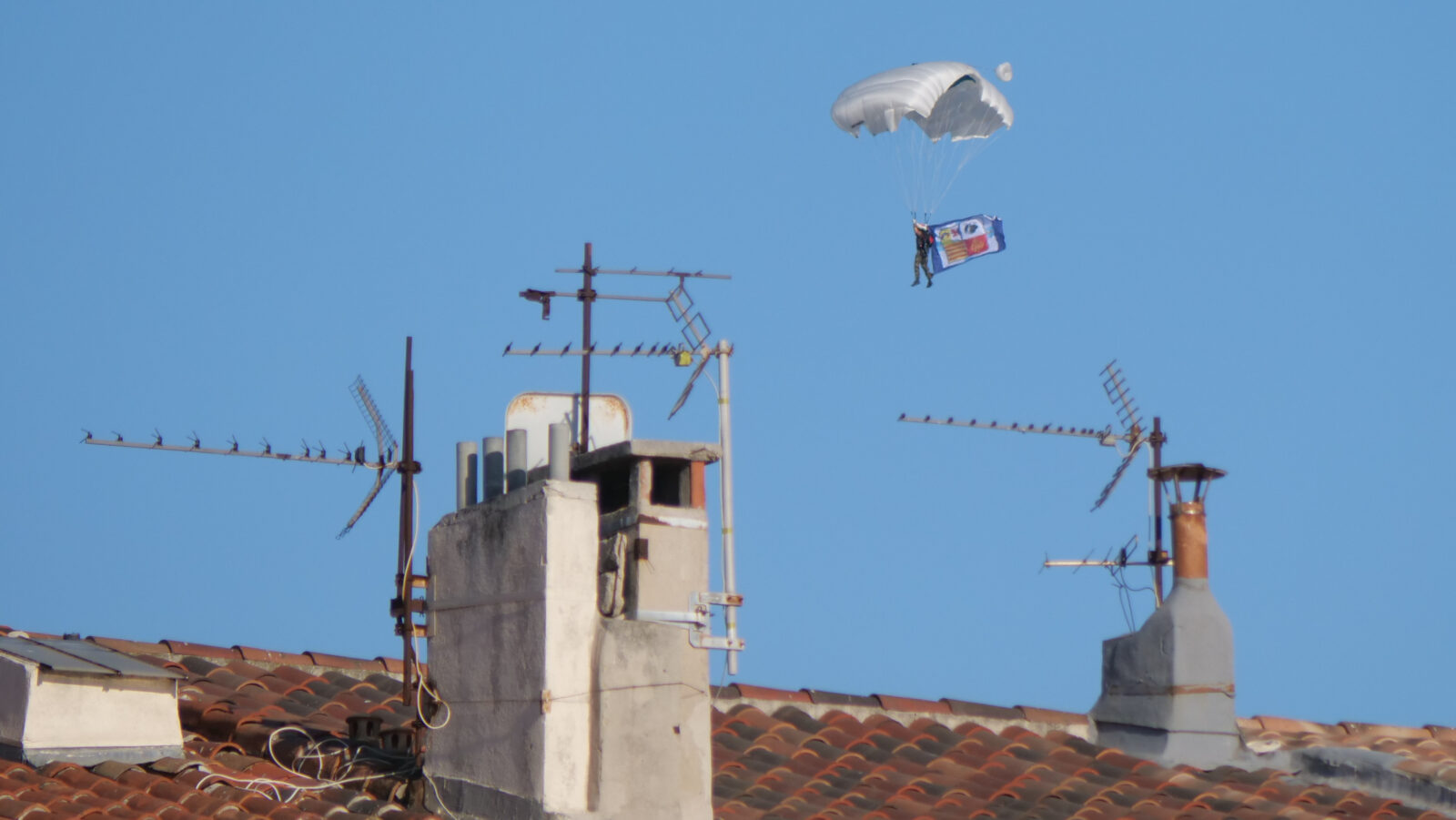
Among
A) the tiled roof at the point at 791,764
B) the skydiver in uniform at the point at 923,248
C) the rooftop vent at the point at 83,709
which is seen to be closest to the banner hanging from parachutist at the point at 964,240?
the skydiver in uniform at the point at 923,248

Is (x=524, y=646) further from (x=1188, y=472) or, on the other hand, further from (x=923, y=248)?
(x=923, y=248)

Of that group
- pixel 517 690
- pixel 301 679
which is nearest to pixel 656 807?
pixel 517 690

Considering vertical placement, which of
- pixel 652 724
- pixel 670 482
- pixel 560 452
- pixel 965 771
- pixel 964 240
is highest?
pixel 964 240

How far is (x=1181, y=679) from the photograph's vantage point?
489 inches

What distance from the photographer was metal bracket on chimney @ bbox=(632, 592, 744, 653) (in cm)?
891

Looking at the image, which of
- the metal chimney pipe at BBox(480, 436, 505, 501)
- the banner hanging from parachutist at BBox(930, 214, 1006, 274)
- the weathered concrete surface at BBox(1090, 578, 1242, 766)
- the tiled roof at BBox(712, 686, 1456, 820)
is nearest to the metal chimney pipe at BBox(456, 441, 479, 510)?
the metal chimney pipe at BBox(480, 436, 505, 501)

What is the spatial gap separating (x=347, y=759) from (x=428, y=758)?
3.10ft

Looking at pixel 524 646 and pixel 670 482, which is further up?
pixel 670 482

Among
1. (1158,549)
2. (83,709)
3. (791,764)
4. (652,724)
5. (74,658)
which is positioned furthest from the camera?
(1158,549)

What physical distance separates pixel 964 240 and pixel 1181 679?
52.1ft

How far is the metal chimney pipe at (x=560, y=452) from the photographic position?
9.16m

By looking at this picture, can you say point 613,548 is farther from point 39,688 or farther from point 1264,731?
point 1264,731

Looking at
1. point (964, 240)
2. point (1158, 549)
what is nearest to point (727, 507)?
point (1158, 549)

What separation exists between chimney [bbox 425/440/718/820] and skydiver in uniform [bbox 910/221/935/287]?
1837 cm
